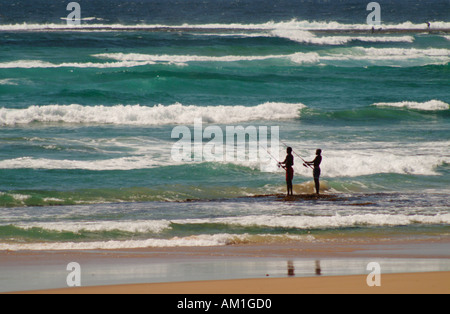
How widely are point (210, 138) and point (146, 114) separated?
3.81 metres

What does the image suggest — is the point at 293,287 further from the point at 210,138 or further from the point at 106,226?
the point at 210,138

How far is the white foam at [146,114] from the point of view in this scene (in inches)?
827

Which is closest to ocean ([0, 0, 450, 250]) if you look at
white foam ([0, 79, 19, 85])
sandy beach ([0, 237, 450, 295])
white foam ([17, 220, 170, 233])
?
white foam ([17, 220, 170, 233])

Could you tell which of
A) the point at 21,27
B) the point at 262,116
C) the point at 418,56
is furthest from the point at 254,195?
the point at 21,27

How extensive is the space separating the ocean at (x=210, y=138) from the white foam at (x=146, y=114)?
7 centimetres

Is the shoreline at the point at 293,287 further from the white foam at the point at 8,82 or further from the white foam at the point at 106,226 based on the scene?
the white foam at the point at 8,82

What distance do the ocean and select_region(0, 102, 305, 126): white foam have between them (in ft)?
0.23

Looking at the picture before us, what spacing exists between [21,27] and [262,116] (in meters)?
40.4

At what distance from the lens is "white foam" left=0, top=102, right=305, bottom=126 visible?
827 inches

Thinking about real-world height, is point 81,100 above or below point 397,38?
below

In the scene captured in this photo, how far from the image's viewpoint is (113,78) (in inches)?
1139

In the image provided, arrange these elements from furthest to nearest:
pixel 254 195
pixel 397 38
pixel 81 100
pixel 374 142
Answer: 1. pixel 397 38
2. pixel 81 100
3. pixel 374 142
4. pixel 254 195

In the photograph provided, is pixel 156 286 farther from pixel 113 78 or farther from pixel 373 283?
pixel 113 78
